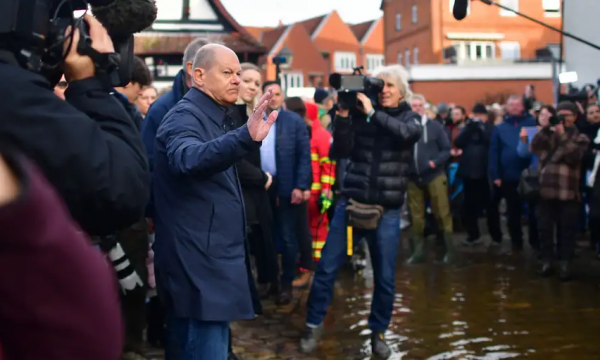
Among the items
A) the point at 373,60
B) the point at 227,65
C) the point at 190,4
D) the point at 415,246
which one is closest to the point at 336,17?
the point at 373,60

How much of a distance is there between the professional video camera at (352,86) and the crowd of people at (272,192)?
0.07m

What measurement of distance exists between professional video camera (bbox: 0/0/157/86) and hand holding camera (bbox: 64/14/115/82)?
1 centimetres

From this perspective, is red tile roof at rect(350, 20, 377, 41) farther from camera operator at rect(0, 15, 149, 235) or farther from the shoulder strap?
camera operator at rect(0, 15, 149, 235)

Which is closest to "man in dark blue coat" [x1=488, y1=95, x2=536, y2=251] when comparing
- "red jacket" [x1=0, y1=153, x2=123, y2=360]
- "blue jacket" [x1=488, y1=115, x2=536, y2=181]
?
"blue jacket" [x1=488, y1=115, x2=536, y2=181]

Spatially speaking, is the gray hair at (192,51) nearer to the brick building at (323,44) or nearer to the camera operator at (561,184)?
the camera operator at (561,184)

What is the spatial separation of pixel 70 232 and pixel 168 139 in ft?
10.00

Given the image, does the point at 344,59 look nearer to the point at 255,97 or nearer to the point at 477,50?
the point at 477,50

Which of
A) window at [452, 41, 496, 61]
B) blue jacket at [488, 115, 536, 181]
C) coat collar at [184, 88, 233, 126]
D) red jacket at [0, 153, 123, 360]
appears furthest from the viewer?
window at [452, 41, 496, 61]

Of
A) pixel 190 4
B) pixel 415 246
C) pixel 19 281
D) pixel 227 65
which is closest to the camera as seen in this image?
pixel 19 281

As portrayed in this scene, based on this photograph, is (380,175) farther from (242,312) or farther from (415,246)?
(415,246)

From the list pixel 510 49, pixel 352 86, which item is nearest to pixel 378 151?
pixel 352 86

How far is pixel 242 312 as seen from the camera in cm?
402

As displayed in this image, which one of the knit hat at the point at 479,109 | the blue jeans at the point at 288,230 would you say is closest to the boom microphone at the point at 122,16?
the blue jeans at the point at 288,230

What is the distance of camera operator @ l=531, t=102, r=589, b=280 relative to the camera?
9047mm
